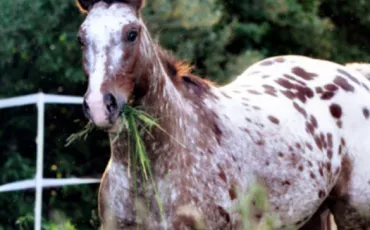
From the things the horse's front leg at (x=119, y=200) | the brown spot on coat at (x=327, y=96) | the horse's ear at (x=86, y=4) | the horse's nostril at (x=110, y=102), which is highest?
the horse's ear at (x=86, y=4)

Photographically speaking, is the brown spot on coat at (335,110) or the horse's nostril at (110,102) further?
the brown spot on coat at (335,110)

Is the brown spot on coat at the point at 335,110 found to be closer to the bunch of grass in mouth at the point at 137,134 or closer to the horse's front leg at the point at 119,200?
the bunch of grass in mouth at the point at 137,134

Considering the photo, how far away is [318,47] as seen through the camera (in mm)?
15359

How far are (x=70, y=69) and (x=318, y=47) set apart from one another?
4.85 m

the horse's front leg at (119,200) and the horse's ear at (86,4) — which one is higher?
the horse's ear at (86,4)

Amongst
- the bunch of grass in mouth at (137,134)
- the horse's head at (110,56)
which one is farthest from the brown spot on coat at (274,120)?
the horse's head at (110,56)

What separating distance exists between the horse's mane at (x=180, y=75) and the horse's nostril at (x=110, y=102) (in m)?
0.91

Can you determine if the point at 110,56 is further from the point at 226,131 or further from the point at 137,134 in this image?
the point at 226,131

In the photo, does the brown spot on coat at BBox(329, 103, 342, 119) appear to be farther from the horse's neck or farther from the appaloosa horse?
the horse's neck

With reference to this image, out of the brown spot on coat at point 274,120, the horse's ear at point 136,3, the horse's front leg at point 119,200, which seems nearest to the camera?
the horse's ear at point 136,3

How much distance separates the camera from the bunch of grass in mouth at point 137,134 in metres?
5.70

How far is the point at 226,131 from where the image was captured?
6.38 m

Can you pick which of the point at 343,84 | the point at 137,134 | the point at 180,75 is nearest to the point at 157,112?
the point at 137,134

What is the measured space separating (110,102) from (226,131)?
3.69 feet
